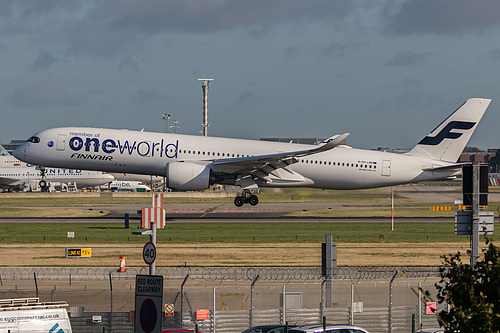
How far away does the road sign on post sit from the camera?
14266mm

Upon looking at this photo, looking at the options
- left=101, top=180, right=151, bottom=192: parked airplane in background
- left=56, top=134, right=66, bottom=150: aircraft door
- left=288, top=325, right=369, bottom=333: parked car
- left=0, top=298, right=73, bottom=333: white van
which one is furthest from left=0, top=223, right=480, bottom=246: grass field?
A: left=101, top=180, right=151, bottom=192: parked airplane in background

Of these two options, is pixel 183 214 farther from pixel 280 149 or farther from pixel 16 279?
pixel 16 279

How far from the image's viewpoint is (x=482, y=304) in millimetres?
12211

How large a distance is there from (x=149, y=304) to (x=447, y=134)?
50.0m

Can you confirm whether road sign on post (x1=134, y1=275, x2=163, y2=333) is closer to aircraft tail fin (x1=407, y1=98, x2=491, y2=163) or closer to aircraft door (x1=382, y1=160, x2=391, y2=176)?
aircraft door (x1=382, y1=160, x2=391, y2=176)

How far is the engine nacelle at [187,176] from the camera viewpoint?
177ft

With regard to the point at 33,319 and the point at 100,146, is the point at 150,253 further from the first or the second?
the point at 100,146

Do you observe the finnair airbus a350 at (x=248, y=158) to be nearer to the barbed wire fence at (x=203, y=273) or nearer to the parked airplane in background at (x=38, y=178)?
the barbed wire fence at (x=203, y=273)

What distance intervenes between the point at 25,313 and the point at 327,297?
1065cm

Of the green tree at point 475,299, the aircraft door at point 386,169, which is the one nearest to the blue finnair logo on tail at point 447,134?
the aircraft door at point 386,169

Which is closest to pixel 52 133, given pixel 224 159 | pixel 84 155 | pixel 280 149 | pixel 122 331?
pixel 84 155

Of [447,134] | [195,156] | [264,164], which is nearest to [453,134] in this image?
[447,134]

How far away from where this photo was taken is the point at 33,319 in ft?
57.7

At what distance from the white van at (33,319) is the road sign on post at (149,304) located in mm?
3968
